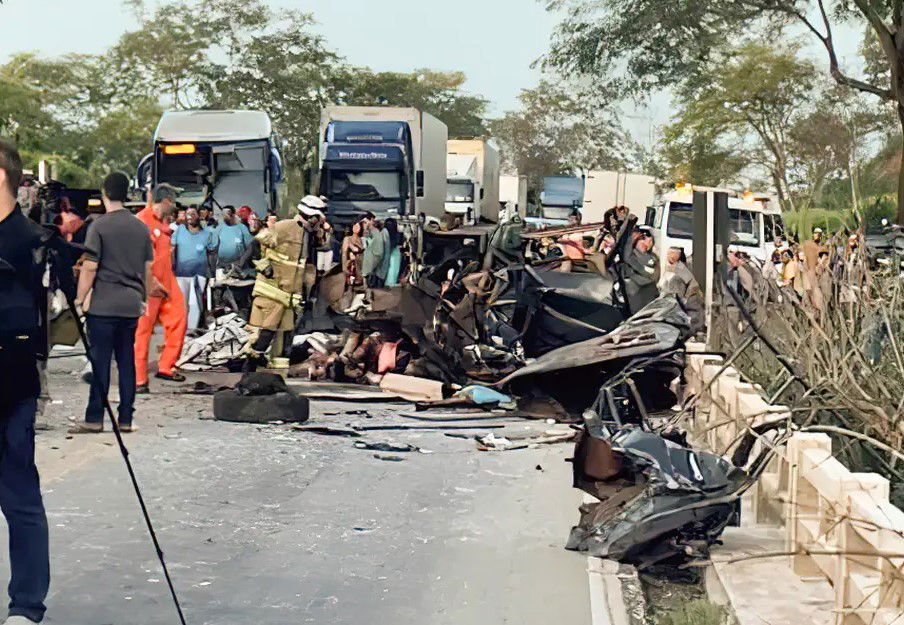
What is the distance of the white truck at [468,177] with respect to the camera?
51.5m

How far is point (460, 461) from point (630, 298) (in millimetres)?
5532

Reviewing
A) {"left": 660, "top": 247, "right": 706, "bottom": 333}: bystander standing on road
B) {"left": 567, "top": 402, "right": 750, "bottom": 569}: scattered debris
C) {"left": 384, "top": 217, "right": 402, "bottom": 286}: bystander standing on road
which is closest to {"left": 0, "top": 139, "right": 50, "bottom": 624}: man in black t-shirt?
{"left": 567, "top": 402, "right": 750, "bottom": 569}: scattered debris

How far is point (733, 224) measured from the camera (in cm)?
3175

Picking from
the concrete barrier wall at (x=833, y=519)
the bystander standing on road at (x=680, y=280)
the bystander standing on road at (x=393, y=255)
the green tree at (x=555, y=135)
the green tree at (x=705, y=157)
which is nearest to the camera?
the concrete barrier wall at (x=833, y=519)

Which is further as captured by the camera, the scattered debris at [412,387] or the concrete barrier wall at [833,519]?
the scattered debris at [412,387]

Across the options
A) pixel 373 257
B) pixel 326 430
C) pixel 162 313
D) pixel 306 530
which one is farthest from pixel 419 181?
pixel 306 530

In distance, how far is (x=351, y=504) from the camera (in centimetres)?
965

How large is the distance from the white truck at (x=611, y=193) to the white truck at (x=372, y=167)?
57.1 feet

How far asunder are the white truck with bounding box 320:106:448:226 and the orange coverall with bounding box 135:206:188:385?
18.0 metres

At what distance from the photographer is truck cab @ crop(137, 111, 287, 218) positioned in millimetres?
33531

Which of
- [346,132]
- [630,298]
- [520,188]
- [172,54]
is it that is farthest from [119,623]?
[172,54]

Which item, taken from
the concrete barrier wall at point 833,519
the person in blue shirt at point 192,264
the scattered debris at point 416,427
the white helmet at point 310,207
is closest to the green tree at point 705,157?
the person in blue shirt at point 192,264

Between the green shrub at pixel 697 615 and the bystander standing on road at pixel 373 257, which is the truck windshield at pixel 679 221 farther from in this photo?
the green shrub at pixel 697 615

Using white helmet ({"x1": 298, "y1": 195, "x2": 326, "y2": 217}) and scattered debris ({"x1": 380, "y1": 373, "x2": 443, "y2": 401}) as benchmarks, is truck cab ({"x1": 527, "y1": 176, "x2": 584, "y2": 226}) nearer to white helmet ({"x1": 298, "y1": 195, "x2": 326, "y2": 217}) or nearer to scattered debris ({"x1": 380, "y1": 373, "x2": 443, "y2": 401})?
white helmet ({"x1": 298, "y1": 195, "x2": 326, "y2": 217})
